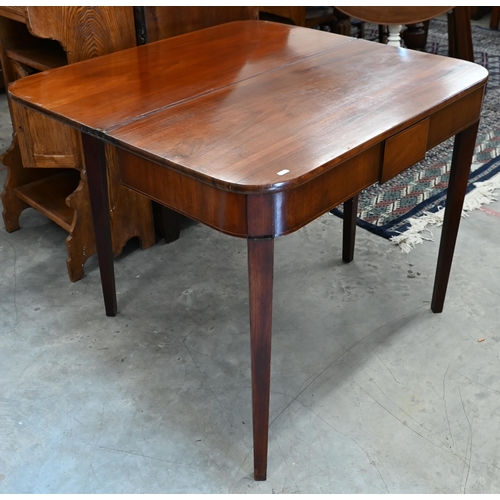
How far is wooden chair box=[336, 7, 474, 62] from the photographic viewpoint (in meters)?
2.78

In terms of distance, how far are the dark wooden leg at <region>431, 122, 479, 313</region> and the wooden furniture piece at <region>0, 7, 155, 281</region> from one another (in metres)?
0.96

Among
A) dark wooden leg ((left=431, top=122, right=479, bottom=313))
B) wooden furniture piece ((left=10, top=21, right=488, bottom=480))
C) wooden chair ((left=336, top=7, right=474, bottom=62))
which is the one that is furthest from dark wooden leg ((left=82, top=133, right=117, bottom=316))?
wooden chair ((left=336, top=7, right=474, bottom=62))

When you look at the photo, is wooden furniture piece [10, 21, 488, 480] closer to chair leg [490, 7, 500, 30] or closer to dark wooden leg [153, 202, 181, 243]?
dark wooden leg [153, 202, 181, 243]

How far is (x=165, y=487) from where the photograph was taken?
4.48 feet

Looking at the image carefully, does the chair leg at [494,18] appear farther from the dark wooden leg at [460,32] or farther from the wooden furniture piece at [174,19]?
the wooden furniture piece at [174,19]

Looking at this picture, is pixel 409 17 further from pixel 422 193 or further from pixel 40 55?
pixel 40 55

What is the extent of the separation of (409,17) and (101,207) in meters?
1.80

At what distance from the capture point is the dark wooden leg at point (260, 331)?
1.15 m

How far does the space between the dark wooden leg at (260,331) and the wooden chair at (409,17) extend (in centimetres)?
200

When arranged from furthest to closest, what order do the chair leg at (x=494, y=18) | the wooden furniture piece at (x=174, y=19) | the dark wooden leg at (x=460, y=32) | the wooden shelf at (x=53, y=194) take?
1. the chair leg at (x=494, y=18)
2. the dark wooden leg at (x=460, y=32)
3. the wooden shelf at (x=53, y=194)
4. the wooden furniture piece at (x=174, y=19)

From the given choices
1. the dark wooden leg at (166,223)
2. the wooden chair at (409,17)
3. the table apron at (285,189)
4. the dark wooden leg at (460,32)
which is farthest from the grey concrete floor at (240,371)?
the dark wooden leg at (460,32)

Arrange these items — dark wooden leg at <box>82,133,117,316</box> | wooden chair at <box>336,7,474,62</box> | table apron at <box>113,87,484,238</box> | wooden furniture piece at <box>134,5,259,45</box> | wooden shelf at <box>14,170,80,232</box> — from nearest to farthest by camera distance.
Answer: table apron at <box>113,87,484,238</box> → dark wooden leg at <box>82,133,117,316</box> → wooden furniture piece at <box>134,5,259,45</box> → wooden shelf at <box>14,170,80,232</box> → wooden chair at <box>336,7,474,62</box>

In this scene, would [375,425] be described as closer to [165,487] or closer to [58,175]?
[165,487]

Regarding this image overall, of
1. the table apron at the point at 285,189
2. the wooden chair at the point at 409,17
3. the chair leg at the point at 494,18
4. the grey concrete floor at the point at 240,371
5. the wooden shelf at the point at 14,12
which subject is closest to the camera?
the table apron at the point at 285,189
